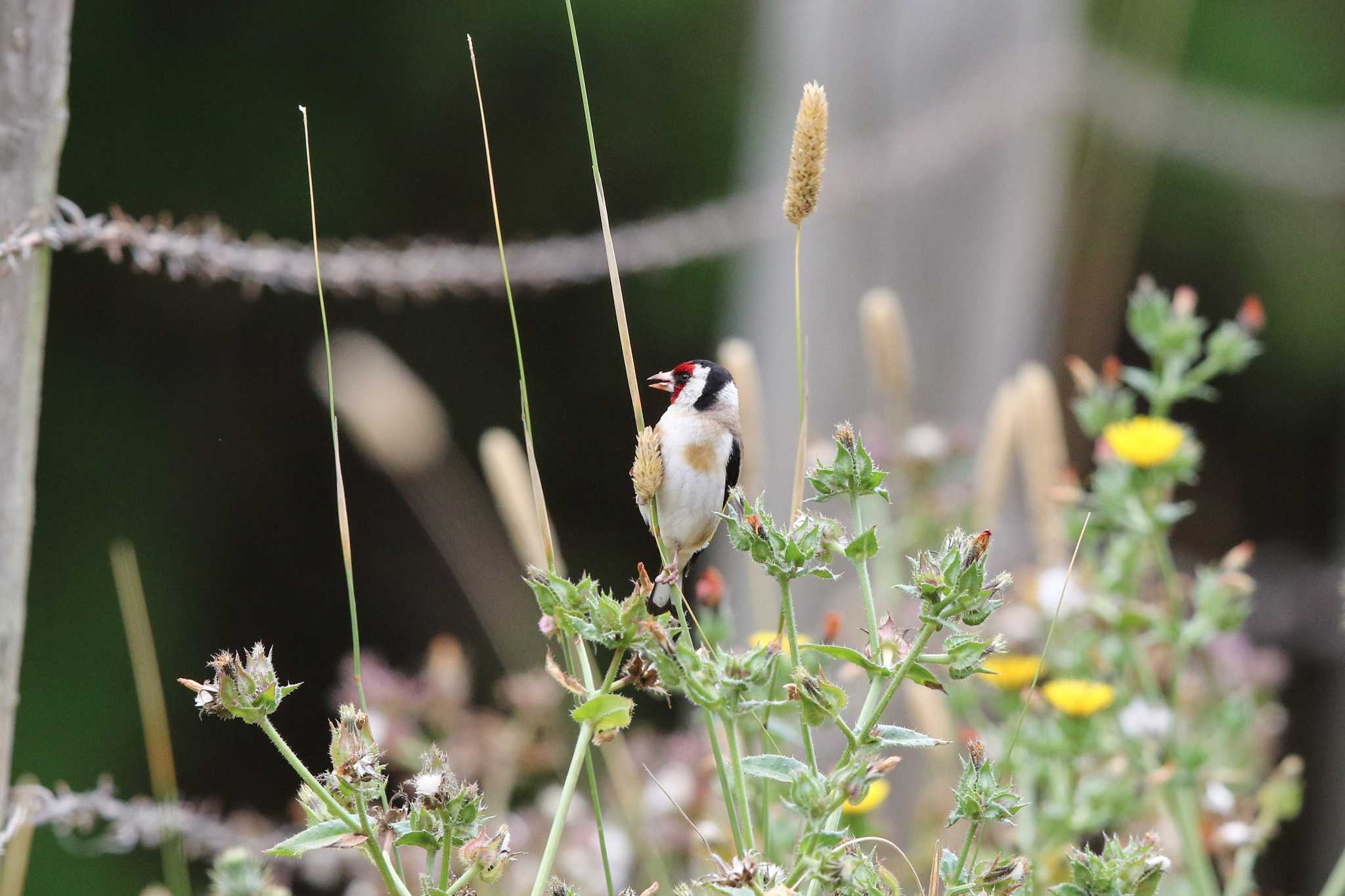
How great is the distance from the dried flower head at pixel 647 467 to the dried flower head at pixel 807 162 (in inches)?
5.6

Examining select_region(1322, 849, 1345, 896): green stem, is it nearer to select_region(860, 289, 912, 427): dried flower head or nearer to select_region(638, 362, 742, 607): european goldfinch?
select_region(638, 362, 742, 607): european goldfinch

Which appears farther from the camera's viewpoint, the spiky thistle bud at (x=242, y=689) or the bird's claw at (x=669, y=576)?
the bird's claw at (x=669, y=576)

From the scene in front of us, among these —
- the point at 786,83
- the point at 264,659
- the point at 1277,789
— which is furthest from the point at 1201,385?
the point at 786,83

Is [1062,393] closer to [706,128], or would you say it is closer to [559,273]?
[706,128]

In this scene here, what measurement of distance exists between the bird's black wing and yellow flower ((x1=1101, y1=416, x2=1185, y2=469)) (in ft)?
1.19

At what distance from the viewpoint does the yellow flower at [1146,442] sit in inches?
48.4

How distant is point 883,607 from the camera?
5.71ft

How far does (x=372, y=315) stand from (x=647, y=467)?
3.64 m

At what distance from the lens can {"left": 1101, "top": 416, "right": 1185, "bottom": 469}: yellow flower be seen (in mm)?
1229

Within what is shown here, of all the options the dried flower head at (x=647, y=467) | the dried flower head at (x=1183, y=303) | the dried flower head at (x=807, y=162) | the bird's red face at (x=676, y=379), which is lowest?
the bird's red face at (x=676, y=379)

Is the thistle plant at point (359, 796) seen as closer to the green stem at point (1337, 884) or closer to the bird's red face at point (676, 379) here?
the bird's red face at point (676, 379)

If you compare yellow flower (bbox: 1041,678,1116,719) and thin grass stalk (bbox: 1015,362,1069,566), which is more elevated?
thin grass stalk (bbox: 1015,362,1069,566)

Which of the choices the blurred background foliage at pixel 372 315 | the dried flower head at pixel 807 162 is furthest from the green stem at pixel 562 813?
the blurred background foliage at pixel 372 315

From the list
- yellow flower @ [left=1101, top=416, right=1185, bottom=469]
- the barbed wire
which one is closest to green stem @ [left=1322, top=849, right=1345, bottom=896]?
yellow flower @ [left=1101, top=416, right=1185, bottom=469]
